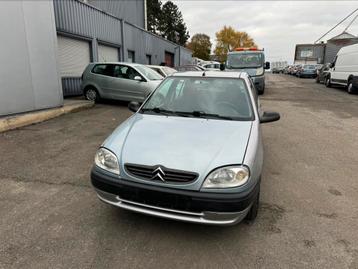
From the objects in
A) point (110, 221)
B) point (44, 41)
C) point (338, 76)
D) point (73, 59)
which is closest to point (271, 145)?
point (110, 221)

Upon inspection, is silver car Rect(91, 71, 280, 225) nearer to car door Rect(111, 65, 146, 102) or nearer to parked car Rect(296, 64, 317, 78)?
car door Rect(111, 65, 146, 102)

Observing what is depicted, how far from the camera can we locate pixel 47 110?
7.83 meters

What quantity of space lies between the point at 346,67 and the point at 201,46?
47112 millimetres

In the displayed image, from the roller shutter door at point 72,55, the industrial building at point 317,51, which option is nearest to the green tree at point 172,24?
the industrial building at point 317,51

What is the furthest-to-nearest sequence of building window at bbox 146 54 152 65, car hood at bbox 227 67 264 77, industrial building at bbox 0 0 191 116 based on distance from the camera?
building window at bbox 146 54 152 65 → car hood at bbox 227 67 264 77 → industrial building at bbox 0 0 191 116

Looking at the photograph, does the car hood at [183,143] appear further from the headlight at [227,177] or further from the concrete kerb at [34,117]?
the concrete kerb at [34,117]

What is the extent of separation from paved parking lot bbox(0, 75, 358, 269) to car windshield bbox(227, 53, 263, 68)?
1041cm

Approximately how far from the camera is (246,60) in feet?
49.0

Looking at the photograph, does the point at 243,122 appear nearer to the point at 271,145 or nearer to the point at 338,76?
the point at 271,145

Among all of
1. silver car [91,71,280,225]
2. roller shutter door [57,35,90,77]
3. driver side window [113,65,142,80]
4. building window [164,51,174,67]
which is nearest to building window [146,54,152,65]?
building window [164,51,174,67]

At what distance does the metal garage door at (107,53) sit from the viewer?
532 inches

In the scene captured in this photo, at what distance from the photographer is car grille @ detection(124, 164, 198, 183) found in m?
2.34

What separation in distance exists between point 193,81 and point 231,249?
2.38 metres

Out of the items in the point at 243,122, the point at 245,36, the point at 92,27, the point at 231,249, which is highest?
the point at 245,36
